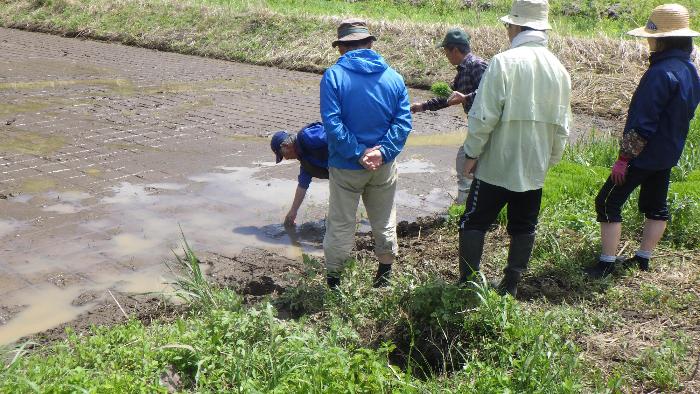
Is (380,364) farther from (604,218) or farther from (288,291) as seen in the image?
(604,218)

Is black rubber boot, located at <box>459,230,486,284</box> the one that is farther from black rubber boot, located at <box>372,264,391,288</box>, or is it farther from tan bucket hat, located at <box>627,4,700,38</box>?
tan bucket hat, located at <box>627,4,700,38</box>

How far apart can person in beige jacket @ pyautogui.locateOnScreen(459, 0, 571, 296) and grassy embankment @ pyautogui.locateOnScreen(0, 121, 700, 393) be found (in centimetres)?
51

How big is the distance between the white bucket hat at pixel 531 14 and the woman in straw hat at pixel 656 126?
3.15 feet

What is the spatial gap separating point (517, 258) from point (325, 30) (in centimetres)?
1221

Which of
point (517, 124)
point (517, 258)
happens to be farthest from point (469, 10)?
point (517, 124)

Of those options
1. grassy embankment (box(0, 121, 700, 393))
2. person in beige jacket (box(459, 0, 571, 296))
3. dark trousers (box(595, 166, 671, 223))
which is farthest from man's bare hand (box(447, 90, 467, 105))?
person in beige jacket (box(459, 0, 571, 296))

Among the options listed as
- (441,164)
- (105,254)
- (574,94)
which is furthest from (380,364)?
(574,94)

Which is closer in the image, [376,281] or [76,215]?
[376,281]

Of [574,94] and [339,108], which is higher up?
[339,108]

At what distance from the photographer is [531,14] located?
4395 millimetres

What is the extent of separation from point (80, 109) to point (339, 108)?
6.87m

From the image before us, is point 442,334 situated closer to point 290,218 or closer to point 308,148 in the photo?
point 308,148

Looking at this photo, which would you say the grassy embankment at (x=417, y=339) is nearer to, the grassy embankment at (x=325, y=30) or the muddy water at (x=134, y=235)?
the muddy water at (x=134, y=235)

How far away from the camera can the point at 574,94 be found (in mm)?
12711
